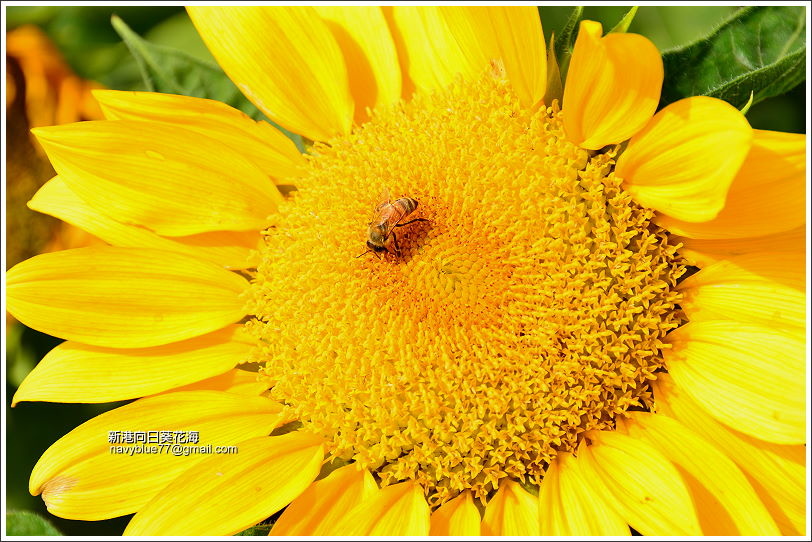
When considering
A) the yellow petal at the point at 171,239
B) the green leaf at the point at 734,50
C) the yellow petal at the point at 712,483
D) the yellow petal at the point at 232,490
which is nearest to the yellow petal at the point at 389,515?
the yellow petal at the point at 232,490

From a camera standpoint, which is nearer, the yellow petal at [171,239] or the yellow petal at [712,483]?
the yellow petal at [712,483]

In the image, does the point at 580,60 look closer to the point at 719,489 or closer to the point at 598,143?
the point at 598,143

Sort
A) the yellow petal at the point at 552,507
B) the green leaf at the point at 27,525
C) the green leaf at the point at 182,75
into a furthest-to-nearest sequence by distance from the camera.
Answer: the green leaf at the point at 182,75
the green leaf at the point at 27,525
the yellow petal at the point at 552,507

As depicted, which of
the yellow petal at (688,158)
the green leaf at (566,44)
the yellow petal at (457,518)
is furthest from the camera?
the green leaf at (566,44)

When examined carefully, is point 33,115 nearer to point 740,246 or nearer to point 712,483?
point 740,246

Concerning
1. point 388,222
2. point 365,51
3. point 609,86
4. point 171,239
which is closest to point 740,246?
point 609,86

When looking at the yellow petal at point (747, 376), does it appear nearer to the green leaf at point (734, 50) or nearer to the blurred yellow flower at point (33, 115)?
the green leaf at point (734, 50)
